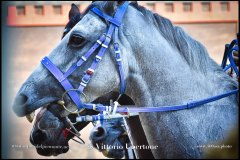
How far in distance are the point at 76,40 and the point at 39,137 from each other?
3.78ft

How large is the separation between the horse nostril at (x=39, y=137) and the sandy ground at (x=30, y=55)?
3748 mm

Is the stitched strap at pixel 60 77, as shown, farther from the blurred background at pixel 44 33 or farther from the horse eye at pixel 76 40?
the blurred background at pixel 44 33

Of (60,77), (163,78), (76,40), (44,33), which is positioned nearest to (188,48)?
(163,78)

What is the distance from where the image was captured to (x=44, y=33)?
25.3 ft

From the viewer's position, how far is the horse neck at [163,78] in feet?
8.13

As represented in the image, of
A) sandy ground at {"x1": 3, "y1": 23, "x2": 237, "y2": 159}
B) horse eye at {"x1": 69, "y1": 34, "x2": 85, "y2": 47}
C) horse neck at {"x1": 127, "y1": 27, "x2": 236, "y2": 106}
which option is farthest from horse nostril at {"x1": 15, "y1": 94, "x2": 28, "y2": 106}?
sandy ground at {"x1": 3, "y1": 23, "x2": 237, "y2": 159}

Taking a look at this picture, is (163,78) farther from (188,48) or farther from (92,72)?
(92,72)

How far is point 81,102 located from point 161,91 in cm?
45

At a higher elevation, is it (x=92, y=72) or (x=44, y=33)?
(x=92, y=72)

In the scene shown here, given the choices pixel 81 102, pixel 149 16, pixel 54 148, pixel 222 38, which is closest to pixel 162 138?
pixel 81 102

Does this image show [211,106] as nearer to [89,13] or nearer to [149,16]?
[149,16]

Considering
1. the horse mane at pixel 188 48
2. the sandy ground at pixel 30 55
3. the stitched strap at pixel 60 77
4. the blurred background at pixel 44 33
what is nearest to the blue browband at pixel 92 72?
→ the stitched strap at pixel 60 77

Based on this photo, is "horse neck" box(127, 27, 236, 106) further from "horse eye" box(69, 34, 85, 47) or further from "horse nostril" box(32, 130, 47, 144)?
"horse nostril" box(32, 130, 47, 144)

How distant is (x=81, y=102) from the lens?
2467 millimetres
